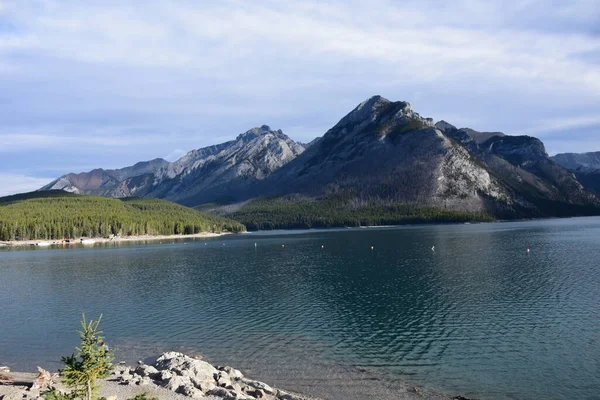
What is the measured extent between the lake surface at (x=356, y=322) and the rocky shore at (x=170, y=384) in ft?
10.3

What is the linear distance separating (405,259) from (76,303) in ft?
265

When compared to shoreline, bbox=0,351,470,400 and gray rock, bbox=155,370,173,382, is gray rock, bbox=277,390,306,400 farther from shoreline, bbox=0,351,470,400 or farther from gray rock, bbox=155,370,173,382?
gray rock, bbox=155,370,173,382

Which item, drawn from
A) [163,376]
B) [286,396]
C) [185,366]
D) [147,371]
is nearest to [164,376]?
[163,376]

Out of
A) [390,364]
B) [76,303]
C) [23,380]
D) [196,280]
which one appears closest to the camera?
[23,380]

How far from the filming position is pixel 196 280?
324ft

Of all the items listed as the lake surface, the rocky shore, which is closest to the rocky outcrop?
the rocky shore

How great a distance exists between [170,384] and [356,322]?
2726cm

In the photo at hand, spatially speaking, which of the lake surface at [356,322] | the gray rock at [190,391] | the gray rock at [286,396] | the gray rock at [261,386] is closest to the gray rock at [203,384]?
the gray rock at [190,391]

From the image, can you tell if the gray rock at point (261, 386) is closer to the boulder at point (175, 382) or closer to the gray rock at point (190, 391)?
the gray rock at point (190, 391)

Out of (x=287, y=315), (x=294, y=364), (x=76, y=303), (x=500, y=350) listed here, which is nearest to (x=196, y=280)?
(x=76, y=303)

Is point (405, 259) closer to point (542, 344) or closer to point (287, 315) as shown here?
point (287, 315)

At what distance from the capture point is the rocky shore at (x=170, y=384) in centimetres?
3381

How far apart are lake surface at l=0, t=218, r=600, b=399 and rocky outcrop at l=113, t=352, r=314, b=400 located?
2756 mm

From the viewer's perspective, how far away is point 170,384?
3553 cm
